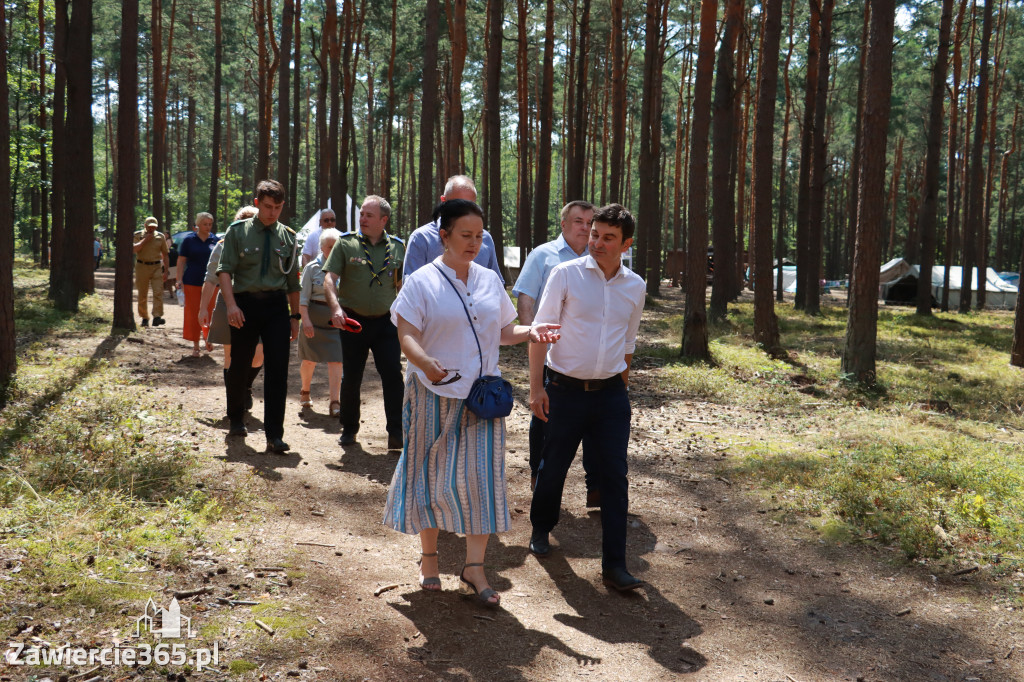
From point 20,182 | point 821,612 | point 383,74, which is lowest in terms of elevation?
point 821,612

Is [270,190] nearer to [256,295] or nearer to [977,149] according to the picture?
[256,295]

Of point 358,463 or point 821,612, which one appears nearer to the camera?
point 821,612

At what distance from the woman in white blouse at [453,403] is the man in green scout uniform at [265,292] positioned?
289 centimetres

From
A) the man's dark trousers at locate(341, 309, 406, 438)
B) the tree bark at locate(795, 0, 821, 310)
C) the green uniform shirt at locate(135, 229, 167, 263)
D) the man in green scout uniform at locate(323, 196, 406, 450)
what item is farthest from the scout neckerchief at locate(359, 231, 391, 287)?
the tree bark at locate(795, 0, 821, 310)

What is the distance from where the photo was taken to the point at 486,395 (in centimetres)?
408

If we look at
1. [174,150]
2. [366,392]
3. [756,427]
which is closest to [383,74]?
[366,392]

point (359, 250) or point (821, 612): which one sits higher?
point (359, 250)

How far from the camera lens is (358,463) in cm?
694

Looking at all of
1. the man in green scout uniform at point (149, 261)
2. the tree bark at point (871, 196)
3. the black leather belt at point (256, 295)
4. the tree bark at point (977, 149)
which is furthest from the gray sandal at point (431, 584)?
the tree bark at point (977, 149)

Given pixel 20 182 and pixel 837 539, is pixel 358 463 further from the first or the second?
pixel 20 182

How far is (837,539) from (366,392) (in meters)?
6.24

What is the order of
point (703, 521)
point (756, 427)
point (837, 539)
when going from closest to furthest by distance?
point (837, 539) → point (703, 521) → point (756, 427)

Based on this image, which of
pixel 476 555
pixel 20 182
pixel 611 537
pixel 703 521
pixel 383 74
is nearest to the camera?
pixel 476 555

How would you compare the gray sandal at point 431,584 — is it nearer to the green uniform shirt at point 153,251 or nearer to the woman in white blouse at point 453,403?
the woman in white blouse at point 453,403
